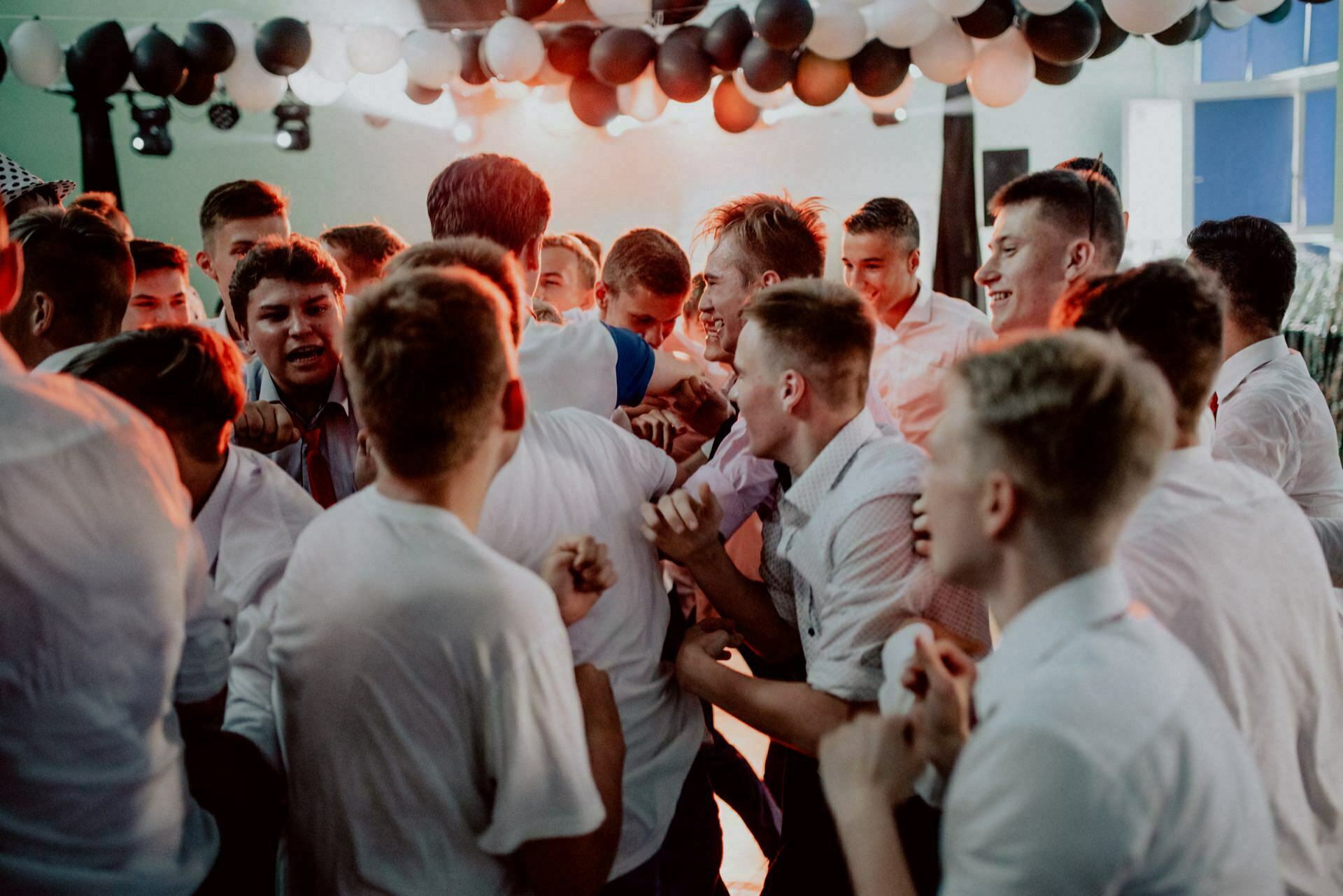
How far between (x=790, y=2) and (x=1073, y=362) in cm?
389

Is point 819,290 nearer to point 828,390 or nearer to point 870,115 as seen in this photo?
point 828,390

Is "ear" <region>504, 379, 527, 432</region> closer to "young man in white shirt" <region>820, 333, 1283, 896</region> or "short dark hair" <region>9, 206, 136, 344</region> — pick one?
"young man in white shirt" <region>820, 333, 1283, 896</region>

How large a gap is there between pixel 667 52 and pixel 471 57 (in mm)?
1157

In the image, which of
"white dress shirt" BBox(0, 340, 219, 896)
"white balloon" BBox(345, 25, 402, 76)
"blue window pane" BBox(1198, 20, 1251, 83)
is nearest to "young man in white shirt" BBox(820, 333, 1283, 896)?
"white dress shirt" BBox(0, 340, 219, 896)

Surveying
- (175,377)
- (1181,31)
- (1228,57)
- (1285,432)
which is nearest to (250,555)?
(175,377)

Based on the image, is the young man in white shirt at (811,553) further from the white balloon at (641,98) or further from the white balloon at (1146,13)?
the white balloon at (641,98)

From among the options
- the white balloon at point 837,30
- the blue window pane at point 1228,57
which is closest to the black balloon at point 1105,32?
the white balloon at point 837,30

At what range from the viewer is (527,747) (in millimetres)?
1132

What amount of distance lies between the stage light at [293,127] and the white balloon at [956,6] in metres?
4.67

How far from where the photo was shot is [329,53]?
5137mm

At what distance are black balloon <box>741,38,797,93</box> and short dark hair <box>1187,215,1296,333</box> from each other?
2575 millimetres

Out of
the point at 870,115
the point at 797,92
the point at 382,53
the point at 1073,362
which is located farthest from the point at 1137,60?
the point at 1073,362

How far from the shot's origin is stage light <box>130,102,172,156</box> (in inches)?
251

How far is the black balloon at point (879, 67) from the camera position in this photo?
4.68 m
